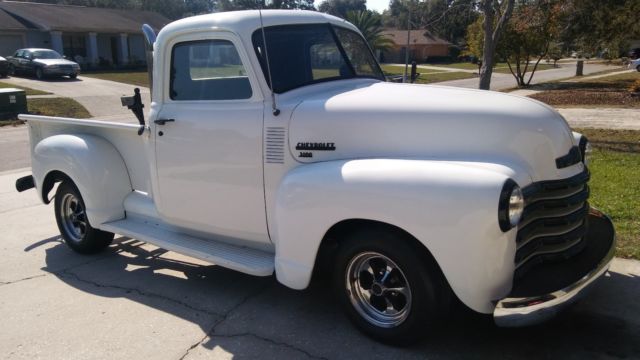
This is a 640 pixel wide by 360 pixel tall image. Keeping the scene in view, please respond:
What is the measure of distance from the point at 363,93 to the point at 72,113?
18396mm

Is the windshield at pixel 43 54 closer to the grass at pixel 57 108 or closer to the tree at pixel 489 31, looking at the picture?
the grass at pixel 57 108

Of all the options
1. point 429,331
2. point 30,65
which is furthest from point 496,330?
point 30,65

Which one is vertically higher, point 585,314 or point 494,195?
point 494,195

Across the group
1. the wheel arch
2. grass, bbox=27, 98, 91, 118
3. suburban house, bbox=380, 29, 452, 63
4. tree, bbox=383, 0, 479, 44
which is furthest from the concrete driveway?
suburban house, bbox=380, 29, 452, 63

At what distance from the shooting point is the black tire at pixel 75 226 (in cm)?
536

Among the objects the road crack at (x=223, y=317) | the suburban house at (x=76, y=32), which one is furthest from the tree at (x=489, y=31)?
the suburban house at (x=76, y=32)

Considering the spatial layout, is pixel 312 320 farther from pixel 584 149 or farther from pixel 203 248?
pixel 584 149

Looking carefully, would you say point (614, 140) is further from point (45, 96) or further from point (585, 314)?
point (45, 96)

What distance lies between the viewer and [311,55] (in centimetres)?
432

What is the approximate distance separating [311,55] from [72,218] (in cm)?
306

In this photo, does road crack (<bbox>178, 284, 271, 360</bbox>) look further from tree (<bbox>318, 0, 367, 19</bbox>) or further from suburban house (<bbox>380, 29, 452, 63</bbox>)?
suburban house (<bbox>380, 29, 452, 63</bbox>)

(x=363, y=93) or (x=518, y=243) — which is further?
(x=363, y=93)

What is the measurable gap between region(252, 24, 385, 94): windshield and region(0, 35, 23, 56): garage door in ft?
135

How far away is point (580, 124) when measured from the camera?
12.1 metres
